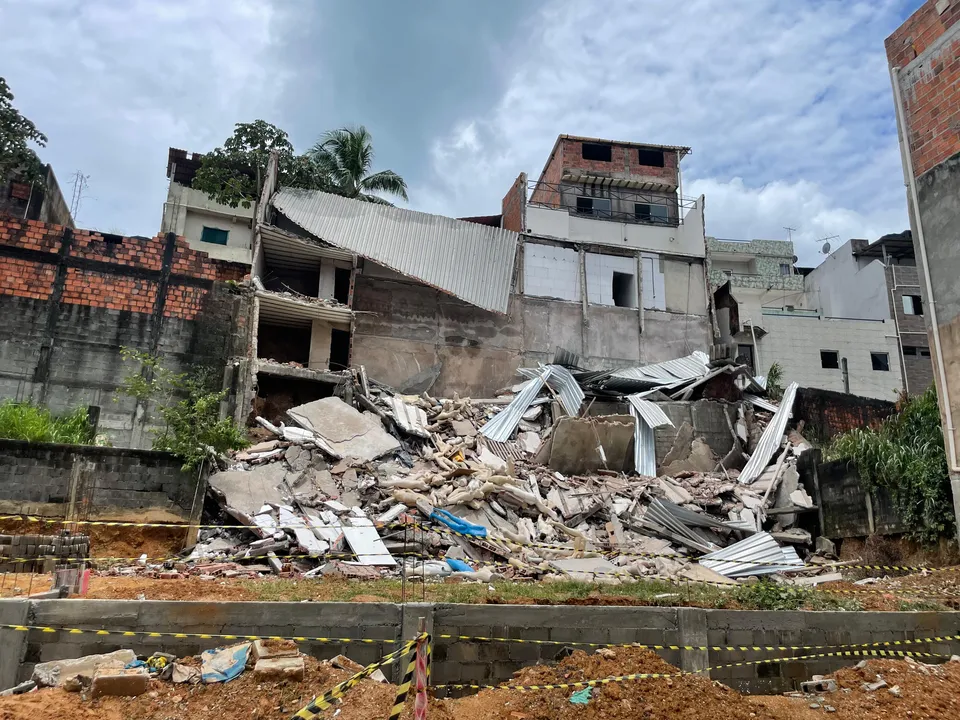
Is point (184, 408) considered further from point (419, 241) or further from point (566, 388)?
point (566, 388)

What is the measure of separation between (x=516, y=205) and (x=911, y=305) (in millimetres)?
18534

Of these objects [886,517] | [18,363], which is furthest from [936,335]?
[18,363]

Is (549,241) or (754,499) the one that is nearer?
(754,499)

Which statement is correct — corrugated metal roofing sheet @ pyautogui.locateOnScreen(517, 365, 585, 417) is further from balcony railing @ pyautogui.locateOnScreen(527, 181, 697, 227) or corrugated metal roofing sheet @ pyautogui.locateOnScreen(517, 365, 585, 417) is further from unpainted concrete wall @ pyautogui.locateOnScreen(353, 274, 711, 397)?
balcony railing @ pyautogui.locateOnScreen(527, 181, 697, 227)

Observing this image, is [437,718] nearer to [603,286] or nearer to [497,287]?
[497,287]

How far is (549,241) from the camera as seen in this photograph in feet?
81.4

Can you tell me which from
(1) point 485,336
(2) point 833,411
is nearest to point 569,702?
(2) point 833,411

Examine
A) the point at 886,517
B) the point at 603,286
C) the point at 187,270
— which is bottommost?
the point at 886,517

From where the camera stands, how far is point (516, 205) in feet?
84.4

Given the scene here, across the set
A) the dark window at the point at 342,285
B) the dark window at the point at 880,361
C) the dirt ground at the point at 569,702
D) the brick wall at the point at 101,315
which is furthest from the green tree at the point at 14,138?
the dark window at the point at 880,361

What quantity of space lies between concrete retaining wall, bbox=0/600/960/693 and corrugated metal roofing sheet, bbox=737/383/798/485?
931cm

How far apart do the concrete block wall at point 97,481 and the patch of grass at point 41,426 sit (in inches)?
26.4

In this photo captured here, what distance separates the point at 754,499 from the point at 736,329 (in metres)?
11.6

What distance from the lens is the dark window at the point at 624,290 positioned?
2533 cm
